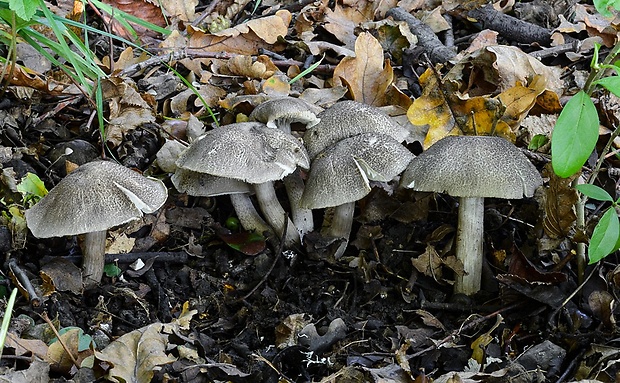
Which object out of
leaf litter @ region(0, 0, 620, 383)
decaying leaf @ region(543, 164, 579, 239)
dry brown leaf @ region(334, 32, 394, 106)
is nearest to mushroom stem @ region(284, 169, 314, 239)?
leaf litter @ region(0, 0, 620, 383)

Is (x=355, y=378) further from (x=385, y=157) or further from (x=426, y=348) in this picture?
(x=385, y=157)

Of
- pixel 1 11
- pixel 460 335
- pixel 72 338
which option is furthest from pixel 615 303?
pixel 1 11

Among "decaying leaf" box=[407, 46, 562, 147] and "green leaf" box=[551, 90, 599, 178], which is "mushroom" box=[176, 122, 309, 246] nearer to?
"decaying leaf" box=[407, 46, 562, 147]

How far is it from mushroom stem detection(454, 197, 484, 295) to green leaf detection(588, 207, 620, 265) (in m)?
0.67

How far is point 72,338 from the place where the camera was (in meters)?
2.54

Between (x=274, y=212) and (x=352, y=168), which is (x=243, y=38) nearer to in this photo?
(x=274, y=212)

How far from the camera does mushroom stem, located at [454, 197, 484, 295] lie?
9.75 feet

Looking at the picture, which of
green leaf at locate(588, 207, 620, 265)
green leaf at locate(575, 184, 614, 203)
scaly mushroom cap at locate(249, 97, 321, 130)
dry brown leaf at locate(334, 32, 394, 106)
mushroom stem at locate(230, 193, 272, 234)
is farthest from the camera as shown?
dry brown leaf at locate(334, 32, 394, 106)

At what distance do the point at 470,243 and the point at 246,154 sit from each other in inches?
44.2

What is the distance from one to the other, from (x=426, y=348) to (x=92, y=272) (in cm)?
160

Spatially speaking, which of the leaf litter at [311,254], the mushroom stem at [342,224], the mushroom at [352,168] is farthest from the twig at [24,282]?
the mushroom stem at [342,224]

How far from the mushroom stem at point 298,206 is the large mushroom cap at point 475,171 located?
688 millimetres

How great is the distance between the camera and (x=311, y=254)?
126 inches

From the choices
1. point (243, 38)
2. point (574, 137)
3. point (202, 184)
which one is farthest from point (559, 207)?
point (243, 38)
